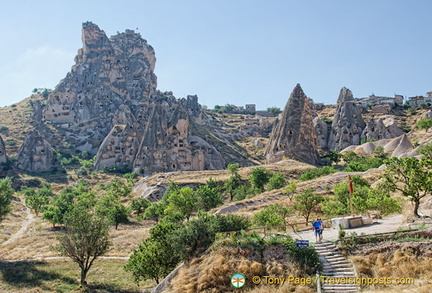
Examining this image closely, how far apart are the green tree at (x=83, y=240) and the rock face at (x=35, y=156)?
61867 millimetres

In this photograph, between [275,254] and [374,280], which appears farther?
[275,254]

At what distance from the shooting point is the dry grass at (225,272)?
14219mm

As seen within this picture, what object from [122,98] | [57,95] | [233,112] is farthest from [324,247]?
[233,112]

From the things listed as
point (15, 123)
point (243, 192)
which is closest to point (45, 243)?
point (243, 192)

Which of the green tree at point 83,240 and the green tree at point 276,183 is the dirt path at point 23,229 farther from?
the green tree at point 276,183

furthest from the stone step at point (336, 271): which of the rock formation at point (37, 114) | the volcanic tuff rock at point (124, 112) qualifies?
the rock formation at point (37, 114)

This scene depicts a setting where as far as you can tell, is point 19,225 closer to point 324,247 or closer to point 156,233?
point 156,233

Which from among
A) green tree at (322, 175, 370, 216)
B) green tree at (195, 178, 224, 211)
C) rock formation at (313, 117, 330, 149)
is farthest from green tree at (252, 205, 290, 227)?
rock formation at (313, 117, 330, 149)

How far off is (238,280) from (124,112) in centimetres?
9025

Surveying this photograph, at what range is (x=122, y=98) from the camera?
113 m

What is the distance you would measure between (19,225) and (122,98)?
234 feet

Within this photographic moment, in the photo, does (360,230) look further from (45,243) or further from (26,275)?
(45,243)

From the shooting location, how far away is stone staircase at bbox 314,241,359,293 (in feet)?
43.5

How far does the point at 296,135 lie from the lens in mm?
73438
